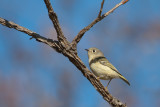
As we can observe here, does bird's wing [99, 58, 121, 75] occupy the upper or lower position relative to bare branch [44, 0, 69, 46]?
upper

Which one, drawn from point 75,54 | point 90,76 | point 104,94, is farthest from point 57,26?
point 104,94

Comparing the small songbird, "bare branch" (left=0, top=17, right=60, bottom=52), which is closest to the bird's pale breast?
the small songbird

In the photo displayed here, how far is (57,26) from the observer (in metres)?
1.72

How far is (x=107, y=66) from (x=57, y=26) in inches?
84.7

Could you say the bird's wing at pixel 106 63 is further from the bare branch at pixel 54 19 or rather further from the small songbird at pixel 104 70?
the bare branch at pixel 54 19

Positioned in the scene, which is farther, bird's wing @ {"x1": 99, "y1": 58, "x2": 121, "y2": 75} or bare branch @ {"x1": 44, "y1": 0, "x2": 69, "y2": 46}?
bird's wing @ {"x1": 99, "y1": 58, "x2": 121, "y2": 75}

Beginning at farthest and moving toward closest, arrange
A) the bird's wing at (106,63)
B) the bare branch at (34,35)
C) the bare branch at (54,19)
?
the bird's wing at (106,63) < the bare branch at (34,35) < the bare branch at (54,19)

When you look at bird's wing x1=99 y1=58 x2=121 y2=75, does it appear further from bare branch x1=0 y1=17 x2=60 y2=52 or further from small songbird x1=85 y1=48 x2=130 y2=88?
bare branch x1=0 y1=17 x2=60 y2=52

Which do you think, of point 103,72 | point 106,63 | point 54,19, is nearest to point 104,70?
point 103,72

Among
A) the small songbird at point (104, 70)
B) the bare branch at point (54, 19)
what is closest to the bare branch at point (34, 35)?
the bare branch at point (54, 19)

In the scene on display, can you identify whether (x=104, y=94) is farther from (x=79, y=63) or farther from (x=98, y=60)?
(x=98, y=60)

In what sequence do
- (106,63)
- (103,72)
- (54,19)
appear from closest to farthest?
(54,19) → (103,72) → (106,63)

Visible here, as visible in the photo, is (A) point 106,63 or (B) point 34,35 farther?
(A) point 106,63

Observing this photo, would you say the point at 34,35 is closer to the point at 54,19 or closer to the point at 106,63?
the point at 54,19
